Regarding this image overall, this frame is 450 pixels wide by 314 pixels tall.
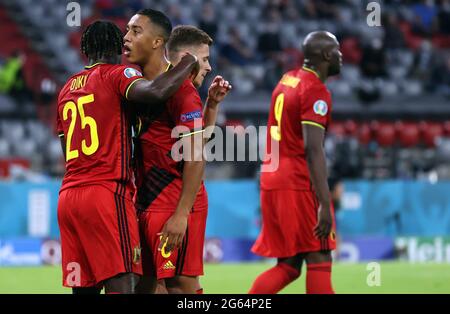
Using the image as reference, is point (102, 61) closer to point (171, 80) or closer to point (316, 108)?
point (171, 80)

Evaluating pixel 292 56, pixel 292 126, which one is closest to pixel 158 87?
pixel 292 126

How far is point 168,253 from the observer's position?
189 inches

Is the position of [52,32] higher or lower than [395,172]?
higher

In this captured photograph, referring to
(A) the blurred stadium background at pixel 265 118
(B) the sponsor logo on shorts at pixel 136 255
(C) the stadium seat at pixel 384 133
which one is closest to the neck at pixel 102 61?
(B) the sponsor logo on shorts at pixel 136 255

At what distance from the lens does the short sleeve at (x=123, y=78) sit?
4617 mm

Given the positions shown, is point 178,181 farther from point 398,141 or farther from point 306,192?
point 398,141

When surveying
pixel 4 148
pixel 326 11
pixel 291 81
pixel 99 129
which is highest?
pixel 326 11

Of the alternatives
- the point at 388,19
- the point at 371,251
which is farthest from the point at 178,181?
the point at 388,19

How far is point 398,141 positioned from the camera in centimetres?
1611

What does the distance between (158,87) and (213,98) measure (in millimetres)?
886

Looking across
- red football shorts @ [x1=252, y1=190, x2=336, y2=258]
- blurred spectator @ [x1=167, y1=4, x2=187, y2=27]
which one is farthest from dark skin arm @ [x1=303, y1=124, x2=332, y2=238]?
blurred spectator @ [x1=167, y1=4, x2=187, y2=27]

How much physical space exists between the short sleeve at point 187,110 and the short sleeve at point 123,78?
255mm

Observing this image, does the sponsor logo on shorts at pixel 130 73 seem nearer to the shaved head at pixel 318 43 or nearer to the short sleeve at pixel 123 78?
the short sleeve at pixel 123 78

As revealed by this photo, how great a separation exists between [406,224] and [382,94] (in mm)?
4646
